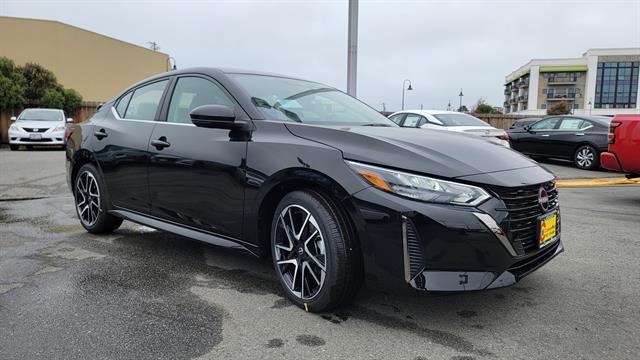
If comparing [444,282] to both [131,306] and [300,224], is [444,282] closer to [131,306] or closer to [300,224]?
[300,224]

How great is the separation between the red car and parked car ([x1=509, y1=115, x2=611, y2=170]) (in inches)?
236

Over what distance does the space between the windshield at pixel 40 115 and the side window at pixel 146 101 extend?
1395 cm

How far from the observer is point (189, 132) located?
352 cm

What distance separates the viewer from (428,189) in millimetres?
2467

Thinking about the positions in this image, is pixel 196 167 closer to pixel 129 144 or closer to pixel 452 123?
pixel 129 144

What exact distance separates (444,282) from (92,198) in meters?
3.54

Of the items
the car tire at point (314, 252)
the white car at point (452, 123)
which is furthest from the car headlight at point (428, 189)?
the white car at point (452, 123)

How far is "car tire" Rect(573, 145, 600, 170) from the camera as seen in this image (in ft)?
39.3

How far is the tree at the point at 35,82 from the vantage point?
20.9 metres

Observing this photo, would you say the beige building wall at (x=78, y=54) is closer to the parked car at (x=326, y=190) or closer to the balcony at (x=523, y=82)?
the parked car at (x=326, y=190)

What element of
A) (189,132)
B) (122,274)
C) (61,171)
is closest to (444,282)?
(189,132)

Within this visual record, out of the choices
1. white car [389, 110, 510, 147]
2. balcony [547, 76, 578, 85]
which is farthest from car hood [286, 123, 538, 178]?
balcony [547, 76, 578, 85]

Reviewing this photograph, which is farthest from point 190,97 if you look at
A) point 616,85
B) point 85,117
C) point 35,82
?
point 616,85

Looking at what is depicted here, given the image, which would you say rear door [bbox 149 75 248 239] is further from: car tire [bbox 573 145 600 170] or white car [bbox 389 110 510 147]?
car tire [bbox 573 145 600 170]
